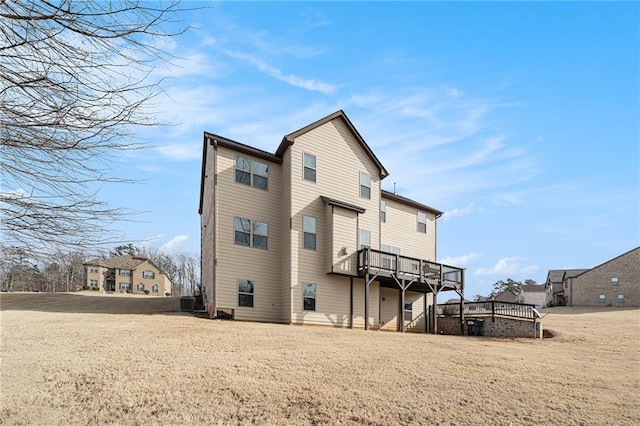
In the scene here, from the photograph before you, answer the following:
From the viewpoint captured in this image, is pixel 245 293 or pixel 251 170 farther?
pixel 251 170

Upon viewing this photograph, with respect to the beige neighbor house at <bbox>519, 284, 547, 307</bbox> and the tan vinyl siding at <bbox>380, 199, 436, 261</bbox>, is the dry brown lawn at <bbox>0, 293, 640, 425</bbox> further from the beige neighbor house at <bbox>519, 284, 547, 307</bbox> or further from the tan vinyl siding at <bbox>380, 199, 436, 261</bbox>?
the beige neighbor house at <bbox>519, 284, 547, 307</bbox>

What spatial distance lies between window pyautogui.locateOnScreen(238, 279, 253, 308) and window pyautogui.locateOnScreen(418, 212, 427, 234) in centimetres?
1256

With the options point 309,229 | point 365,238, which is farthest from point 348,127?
point 309,229

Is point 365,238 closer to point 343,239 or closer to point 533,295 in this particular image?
point 343,239

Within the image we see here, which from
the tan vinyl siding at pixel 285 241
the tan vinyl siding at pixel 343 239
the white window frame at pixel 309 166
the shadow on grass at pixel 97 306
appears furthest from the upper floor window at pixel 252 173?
the shadow on grass at pixel 97 306

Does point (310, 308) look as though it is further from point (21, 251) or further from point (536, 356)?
point (21, 251)

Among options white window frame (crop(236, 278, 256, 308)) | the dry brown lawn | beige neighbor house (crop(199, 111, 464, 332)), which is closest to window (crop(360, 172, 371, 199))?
beige neighbor house (crop(199, 111, 464, 332))

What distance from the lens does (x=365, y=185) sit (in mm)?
23609

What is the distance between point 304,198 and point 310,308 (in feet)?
16.2

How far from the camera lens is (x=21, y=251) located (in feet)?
18.9

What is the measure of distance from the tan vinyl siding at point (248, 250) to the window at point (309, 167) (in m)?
1.47

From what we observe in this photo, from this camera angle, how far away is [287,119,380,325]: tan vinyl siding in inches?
796

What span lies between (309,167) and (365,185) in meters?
3.74

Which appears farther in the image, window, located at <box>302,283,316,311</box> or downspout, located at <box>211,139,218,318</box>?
window, located at <box>302,283,316,311</box>
